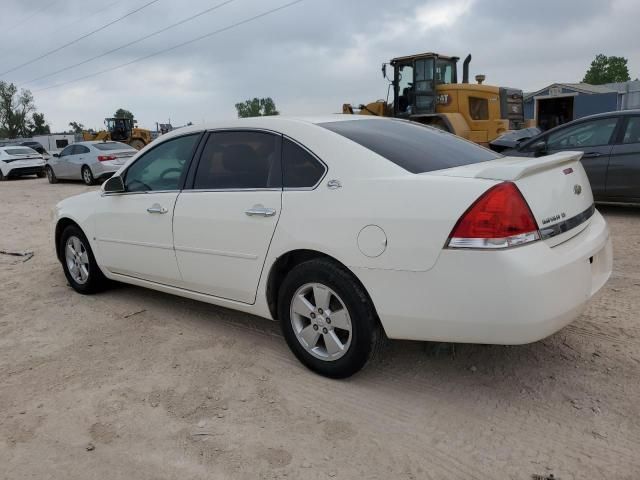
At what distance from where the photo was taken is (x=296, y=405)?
9.70 feet

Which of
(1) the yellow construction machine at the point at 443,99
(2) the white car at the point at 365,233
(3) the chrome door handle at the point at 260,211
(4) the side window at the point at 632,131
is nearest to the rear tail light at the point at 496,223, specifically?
(2) the white car at the point at 365,233

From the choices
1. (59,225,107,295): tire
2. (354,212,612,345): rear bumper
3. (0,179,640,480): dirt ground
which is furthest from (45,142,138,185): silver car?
(354,212,612,345): rear bumper

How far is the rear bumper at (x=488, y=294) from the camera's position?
98.5 inches

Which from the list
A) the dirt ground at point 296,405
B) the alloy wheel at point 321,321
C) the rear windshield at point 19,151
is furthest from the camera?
the rear windshield at point 19,151

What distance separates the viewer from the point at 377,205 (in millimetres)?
2809

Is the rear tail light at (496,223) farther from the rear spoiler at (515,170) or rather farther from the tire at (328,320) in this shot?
the tire at (328,320)

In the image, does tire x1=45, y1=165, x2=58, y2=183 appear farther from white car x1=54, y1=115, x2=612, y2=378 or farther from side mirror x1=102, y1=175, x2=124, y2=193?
white car x1=54, y1=115, x2=612, y2=378

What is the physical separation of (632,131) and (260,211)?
6.21 m

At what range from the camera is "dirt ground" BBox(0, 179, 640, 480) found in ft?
8.07

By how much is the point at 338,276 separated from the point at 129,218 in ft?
7.08

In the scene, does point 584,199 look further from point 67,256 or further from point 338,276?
point 67,256

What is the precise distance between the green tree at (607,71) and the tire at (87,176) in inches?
3139

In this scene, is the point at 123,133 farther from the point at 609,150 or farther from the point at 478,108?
the point at 609,150

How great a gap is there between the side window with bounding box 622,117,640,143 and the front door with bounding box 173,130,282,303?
234 inches
